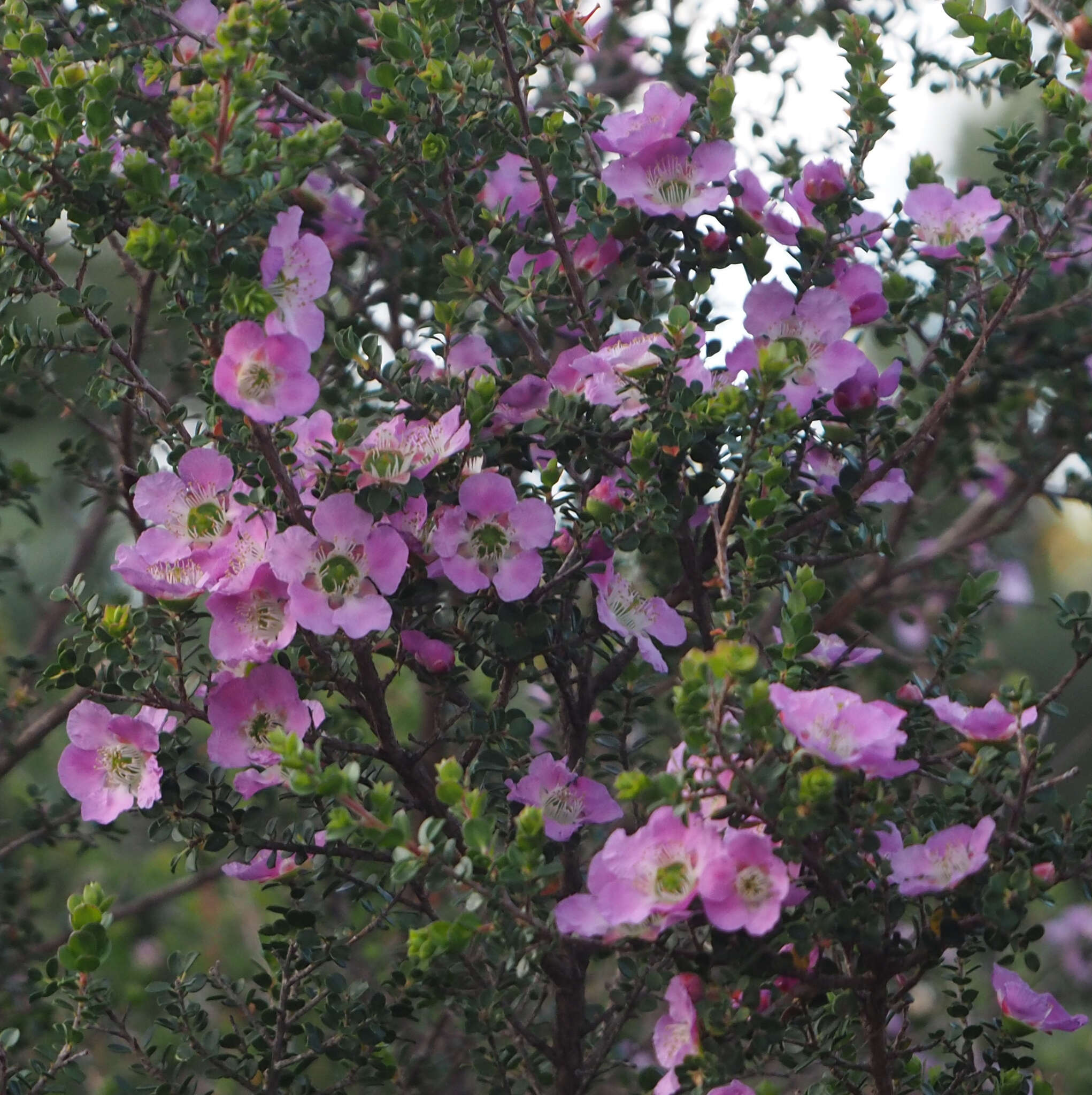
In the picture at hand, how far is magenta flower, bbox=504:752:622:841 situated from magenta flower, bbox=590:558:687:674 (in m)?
0.17

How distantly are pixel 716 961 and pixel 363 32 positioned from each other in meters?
1.41

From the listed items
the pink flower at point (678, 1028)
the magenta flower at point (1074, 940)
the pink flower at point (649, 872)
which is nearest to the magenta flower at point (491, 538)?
the pink flower at point (649, 872)

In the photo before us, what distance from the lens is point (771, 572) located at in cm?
148

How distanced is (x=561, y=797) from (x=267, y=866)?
37 cm

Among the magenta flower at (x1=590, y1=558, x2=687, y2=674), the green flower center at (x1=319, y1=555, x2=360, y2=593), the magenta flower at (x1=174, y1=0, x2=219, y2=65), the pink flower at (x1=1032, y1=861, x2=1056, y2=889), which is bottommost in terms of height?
the pink flower at (x1=1032, y1=861, x2=1056, y2=889)

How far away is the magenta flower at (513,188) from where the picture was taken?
172 cm

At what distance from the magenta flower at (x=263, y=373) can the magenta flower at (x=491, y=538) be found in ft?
0.77

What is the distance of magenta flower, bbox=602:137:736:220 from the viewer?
159 centimetres

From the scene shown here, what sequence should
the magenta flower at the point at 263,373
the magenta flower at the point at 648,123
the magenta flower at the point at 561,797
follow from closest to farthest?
1. the magenta flower at the point at 263,373
2. the magenta flower at the point at 561,797
3. the magenta flower at the point at 648,123

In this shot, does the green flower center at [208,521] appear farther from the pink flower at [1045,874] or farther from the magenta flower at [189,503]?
the pink flower at [1045,874]

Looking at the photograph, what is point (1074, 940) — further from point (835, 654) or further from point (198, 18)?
point (198, 18)

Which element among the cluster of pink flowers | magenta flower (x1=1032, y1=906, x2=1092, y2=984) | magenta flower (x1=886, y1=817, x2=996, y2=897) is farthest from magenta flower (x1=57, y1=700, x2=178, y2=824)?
magenta flower (x1=1032, y1=906, x2=1092, y2=984)

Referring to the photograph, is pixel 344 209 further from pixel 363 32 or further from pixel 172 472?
pixel 172 472

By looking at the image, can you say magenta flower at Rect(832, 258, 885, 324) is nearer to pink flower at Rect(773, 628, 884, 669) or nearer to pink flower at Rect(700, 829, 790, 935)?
pink flower at Rect(773, 628, 884, 669)
